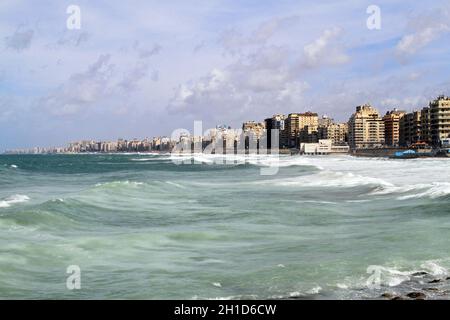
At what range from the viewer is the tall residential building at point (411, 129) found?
155 metres

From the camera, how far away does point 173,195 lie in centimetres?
3619

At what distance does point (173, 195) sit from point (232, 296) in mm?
25015

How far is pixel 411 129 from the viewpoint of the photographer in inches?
6467

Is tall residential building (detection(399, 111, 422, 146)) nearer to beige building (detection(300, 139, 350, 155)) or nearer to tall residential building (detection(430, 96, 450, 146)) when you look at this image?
tall residential building (detection(430, 96, 450, 146))

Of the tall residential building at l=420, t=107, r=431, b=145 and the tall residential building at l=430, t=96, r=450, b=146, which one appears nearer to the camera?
the tall residential building at l=430, t=96, r=450, b=146

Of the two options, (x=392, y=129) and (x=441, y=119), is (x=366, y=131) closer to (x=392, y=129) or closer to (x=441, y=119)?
(x=392, y=129)

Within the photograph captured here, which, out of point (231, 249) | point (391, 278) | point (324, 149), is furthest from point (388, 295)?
point (324, 149)

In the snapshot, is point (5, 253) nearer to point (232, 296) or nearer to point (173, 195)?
point (232, 296)

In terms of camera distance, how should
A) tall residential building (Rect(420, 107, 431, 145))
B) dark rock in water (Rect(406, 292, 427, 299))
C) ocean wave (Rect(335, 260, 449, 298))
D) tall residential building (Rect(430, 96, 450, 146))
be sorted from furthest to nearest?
tall residential building (Rect(420, 107, 431, 145))
tall residential building (Rect(430, 96, 450, 146))
ocean wave (Rect(335, 260, 449, 298))
dark rock in water (Rect(406, 292, 427, 299))

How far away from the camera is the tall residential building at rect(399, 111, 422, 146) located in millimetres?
155125

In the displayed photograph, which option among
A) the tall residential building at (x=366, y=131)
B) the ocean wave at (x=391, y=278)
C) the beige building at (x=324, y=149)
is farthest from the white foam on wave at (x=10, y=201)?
the tall residential building at (x=366, y=131)

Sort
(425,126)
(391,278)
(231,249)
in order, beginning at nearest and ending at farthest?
(391,278), (231,249), (425,126)

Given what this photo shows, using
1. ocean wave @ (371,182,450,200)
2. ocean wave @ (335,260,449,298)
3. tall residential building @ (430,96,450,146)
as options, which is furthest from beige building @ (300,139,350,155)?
ocean wave @ (335,260,449,298)

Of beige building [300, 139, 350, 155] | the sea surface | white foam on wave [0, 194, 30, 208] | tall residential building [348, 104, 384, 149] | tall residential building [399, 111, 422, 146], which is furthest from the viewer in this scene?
tall residential building [348, 104, 384, 149]
